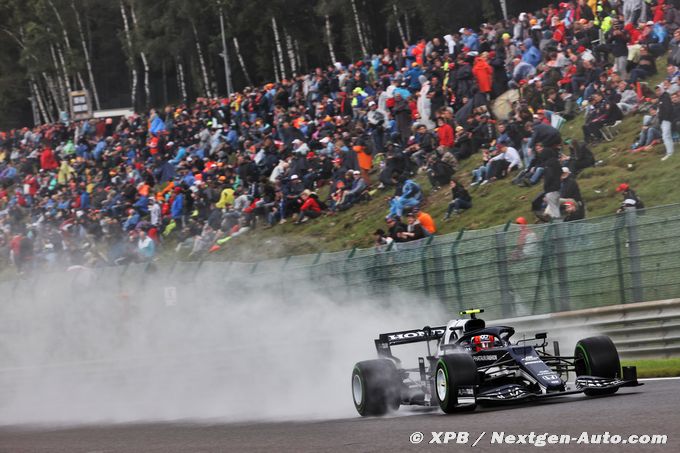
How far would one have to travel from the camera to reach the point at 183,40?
59625 millimetres

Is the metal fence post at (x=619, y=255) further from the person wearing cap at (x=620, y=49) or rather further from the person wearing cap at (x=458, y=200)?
the person wearing cap at (x=620, y=49)

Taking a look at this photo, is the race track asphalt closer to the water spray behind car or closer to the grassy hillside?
the water spray behind car

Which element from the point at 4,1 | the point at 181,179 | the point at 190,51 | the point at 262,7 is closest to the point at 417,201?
the point at 181,179

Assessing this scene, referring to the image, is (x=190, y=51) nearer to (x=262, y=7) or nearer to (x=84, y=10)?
(x=262, y=7)

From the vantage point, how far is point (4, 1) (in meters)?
71.2

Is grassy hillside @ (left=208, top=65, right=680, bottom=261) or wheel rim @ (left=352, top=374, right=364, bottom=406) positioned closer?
wheel rim @ (left=352, top=374, right=364, bottom=406)

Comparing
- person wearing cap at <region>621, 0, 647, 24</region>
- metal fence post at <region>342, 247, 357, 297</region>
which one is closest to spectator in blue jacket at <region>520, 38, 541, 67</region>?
person wearing cap at <region>621, 0, 647, 24</region>

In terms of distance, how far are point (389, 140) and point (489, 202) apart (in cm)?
494

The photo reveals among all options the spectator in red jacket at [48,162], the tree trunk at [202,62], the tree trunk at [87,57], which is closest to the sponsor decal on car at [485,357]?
the spectator in red jacket at [48,162]

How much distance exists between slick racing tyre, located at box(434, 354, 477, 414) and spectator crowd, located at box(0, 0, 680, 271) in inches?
365

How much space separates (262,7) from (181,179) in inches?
978

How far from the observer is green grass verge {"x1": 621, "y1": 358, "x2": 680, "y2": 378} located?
13508 mm

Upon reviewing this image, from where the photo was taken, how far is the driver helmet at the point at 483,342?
11680 millimetres

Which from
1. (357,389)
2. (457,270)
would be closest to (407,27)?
(457,270)
